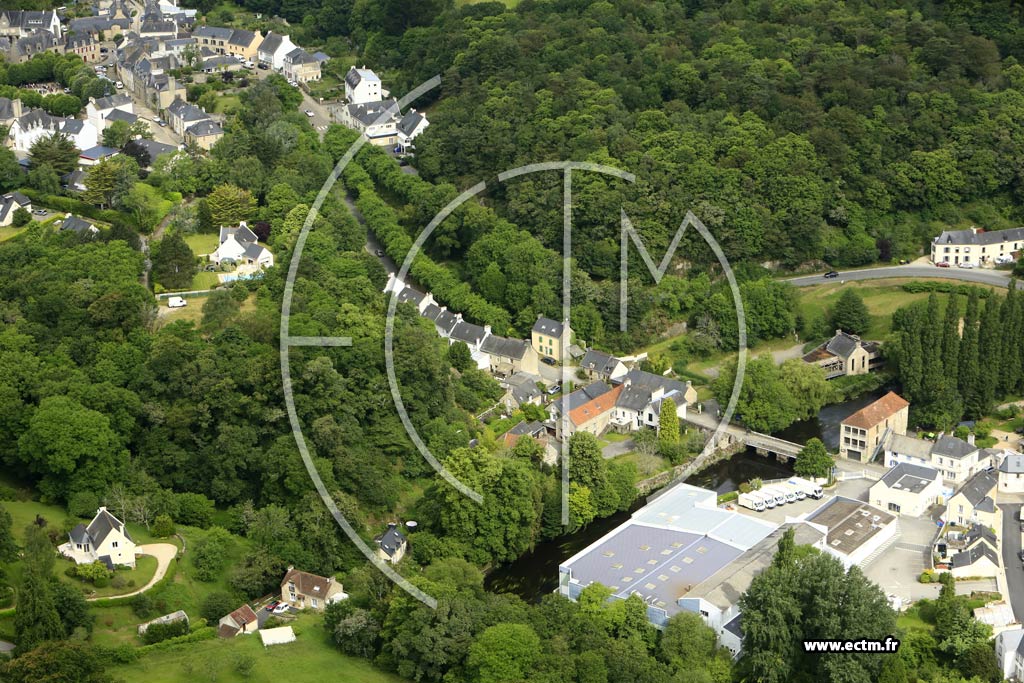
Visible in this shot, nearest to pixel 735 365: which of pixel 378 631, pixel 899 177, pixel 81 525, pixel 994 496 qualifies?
pixel 994 496

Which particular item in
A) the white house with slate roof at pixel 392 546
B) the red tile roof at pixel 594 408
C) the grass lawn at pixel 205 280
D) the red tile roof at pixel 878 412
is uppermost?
the grass lawn at pixel 205 280

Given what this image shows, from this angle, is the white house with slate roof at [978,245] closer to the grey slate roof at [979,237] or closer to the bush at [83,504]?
the grey slate roof at [979,237]

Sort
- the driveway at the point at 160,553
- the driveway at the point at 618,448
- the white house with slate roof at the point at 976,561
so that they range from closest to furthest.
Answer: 1. the driveway at the point at 160,553
2. the white house with slate roof at the point at 976,561
3. the driveway at the point at 618,448

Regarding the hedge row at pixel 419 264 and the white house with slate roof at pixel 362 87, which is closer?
the hedge row at pixel 419 264

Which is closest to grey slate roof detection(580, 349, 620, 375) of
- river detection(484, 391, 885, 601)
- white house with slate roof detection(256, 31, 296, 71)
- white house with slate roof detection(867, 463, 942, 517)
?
river detection(484, 391, 885, 601)

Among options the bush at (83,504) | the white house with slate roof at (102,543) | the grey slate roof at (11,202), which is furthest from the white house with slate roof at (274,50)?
the white house with slate roof at (102,543)

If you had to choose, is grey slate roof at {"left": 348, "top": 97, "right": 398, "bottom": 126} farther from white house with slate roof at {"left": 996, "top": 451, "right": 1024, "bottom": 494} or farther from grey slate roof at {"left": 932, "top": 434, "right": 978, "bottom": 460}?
white house with slate roof at {"left": 996, "top": 451, "right": 1024, "bottom": 494}

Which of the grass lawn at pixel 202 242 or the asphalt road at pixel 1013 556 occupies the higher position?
the grass lawn at pixel 202 242
